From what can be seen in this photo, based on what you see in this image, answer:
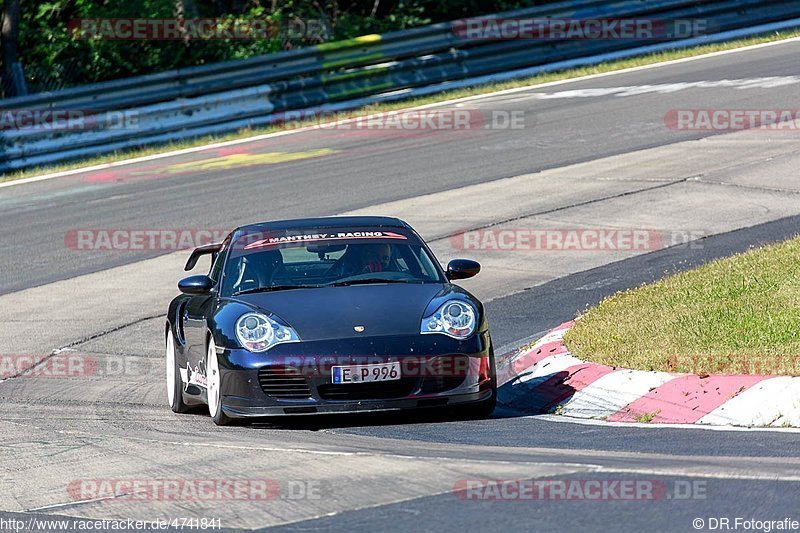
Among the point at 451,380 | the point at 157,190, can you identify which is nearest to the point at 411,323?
the point at 451,380

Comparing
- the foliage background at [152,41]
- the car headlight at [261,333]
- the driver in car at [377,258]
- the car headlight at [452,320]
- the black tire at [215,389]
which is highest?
the foliage background at [152,41]

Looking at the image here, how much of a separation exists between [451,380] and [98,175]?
1318 centimetres

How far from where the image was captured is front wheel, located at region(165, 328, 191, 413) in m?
9.38

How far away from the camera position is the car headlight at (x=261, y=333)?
811cm

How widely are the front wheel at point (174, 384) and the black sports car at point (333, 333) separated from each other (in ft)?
0.07

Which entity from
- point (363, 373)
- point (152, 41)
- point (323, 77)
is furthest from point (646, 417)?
point (152, 41)

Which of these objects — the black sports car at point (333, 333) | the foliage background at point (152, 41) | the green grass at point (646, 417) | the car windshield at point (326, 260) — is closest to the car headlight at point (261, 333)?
the black sports car at point (333, 333)

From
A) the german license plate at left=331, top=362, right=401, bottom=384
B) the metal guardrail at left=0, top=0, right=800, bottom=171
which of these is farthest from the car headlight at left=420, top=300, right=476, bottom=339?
the metal guardrail at left=0, top=0, right=800, bottom=171

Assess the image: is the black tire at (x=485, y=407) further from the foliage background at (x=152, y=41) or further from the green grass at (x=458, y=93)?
the foliage background at (x=152, y=41)

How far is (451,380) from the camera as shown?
812 centimetres

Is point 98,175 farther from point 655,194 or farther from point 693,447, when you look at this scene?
point 693,447

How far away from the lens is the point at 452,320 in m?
8.32

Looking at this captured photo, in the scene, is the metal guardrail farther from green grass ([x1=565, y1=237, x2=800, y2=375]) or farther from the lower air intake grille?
the lower air intake grille

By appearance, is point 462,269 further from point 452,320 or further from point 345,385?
point 345,385
